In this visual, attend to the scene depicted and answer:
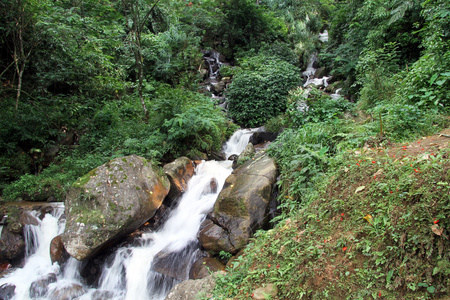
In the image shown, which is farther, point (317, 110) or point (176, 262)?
point (317, 110)

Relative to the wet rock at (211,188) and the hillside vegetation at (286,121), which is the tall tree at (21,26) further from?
the wet rock at (211,188)

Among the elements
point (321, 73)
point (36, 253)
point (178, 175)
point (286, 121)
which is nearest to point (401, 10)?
point (286, 121)

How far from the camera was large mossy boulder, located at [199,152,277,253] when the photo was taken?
4.84 m

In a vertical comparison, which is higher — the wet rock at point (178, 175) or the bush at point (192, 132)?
the bush at point (192, 132)

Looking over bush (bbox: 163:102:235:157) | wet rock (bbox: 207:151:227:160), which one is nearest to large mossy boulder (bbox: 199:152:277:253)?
bush (bbox: 163:102:235:157)

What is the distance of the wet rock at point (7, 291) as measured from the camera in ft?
17.0

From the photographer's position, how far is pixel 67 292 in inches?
203

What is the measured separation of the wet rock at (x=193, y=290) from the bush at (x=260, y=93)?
8.49 meters

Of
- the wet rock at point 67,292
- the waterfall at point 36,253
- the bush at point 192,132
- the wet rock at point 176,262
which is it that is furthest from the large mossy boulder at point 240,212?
the waterfall at point 36,253

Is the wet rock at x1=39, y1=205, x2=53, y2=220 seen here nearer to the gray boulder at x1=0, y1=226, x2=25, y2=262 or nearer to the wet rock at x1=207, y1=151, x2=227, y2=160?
the gray boulder at x1=0, y1=226, x2=25, y2=262

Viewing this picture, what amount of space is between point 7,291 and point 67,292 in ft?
4.45

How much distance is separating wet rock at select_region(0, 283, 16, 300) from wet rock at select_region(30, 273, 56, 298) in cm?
39

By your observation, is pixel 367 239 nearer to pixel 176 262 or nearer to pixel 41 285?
pixel 176 262

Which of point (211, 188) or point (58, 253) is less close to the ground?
point (58, 253)
